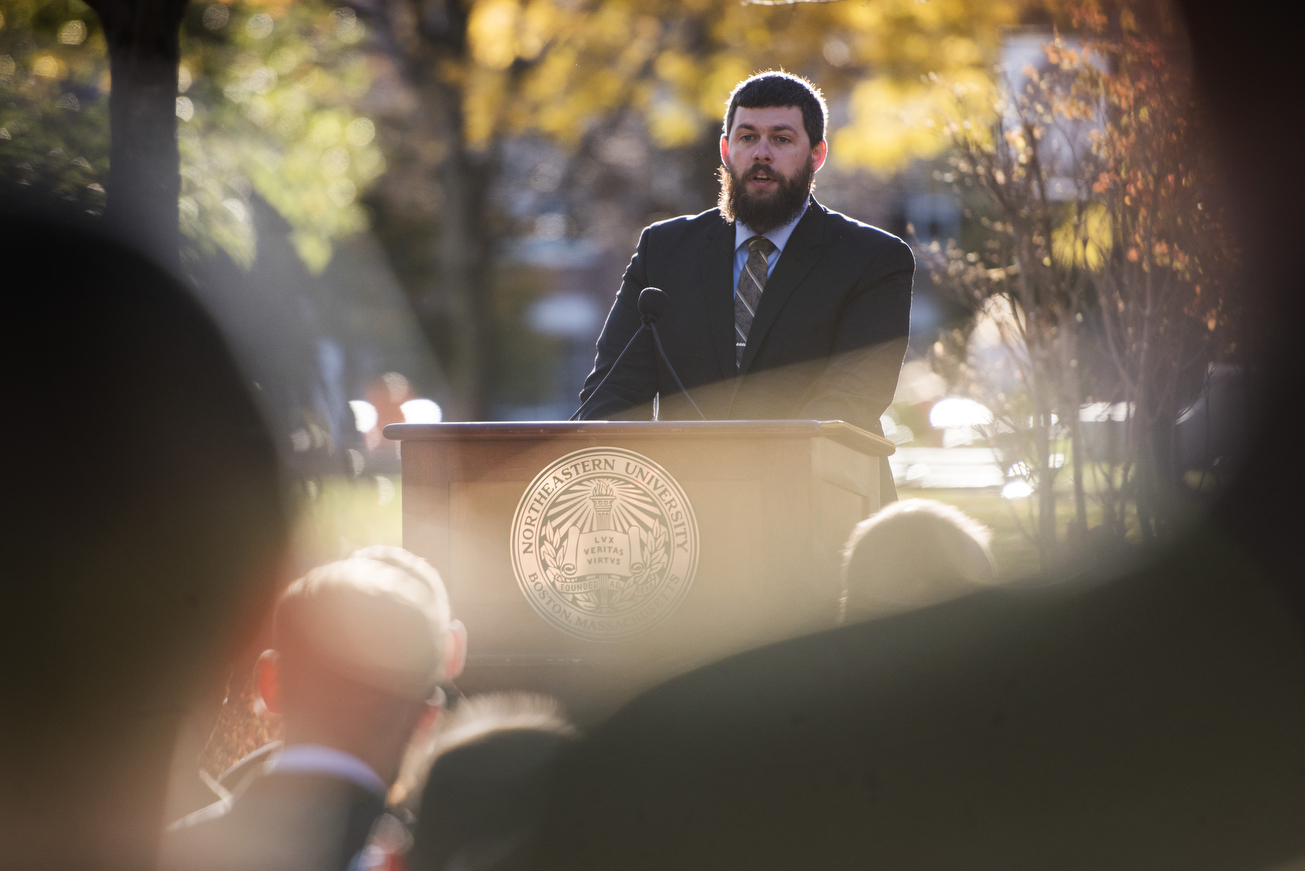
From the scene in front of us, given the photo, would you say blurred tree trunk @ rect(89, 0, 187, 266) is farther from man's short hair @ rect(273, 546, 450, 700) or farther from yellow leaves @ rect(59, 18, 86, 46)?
yellow leaves @ rect(59, 18, 86, 46)

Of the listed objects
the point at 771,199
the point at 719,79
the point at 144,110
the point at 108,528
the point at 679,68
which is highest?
the point at 679,68

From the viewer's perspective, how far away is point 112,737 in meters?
1.96

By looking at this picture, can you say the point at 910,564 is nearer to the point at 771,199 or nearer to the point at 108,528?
the point at 108,528

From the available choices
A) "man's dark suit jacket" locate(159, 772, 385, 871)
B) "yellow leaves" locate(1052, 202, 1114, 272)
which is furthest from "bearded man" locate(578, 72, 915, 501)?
"man's dark suit jacket" locate(159, 772, 385, 871)

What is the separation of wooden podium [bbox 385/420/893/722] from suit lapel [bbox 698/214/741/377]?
120cm

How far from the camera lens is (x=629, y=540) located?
262cm

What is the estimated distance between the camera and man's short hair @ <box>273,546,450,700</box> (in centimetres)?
186

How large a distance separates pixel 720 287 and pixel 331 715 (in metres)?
2.38

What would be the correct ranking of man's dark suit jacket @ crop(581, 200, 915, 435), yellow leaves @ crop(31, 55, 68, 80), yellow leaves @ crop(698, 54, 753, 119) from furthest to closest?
yellow leaves @ crop(698, 54, 753, 119), yellow leaves @ crop(31, 55, 68, 80), man's dark suit jacket @ crop(581, 200, 915, 435)

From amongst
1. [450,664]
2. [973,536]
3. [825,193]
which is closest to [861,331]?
[973,536]

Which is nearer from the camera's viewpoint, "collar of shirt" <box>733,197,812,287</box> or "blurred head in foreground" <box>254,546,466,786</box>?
"blurred head in foreground" <box>254,546,466,786</box>

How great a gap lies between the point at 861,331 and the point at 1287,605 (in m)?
1.94

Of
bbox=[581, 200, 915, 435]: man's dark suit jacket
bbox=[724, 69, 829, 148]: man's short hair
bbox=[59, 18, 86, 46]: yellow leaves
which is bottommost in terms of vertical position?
bbox=[581, 200, 915, 435]: man's dark suit jacket

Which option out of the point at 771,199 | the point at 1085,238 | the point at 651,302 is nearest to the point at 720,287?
the point at 771,199
